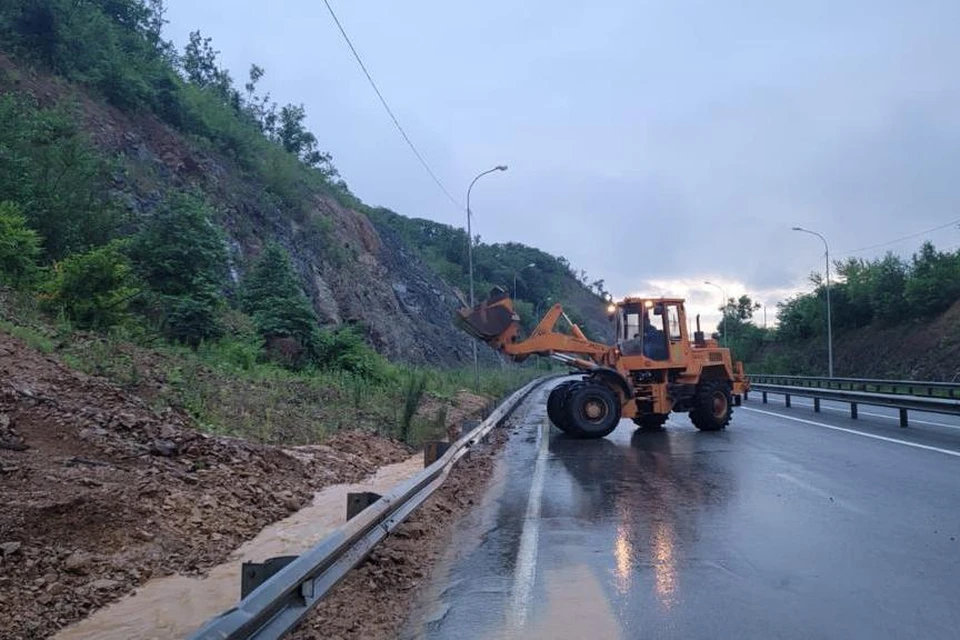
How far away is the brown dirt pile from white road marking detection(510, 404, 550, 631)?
2.53 ft

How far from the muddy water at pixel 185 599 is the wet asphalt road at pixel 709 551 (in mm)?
1428

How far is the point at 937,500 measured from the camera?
9.41 m

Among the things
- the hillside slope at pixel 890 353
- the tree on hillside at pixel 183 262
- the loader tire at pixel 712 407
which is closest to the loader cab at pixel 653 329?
the loader tire at pixel 712 407

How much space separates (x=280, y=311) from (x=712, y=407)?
1230 centimetres

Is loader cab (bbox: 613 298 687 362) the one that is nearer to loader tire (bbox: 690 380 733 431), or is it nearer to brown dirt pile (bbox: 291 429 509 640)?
loader tire (bbox: 690 380 733 431)

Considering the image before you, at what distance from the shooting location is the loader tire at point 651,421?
1965 centimetres

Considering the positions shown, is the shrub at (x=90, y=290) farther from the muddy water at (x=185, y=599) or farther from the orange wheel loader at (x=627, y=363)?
the muddy water at (x=185, y=599)

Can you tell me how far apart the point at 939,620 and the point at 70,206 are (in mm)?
19298

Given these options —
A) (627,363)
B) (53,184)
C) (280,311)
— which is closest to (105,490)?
(627,363)

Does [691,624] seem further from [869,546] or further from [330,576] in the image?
[869,546]

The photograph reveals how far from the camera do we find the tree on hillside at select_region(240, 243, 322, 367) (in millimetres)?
22828

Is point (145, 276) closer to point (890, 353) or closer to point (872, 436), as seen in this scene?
point (872, 436)

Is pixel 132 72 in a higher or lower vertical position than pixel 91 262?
higher

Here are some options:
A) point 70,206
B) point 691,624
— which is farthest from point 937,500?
point 70,206
